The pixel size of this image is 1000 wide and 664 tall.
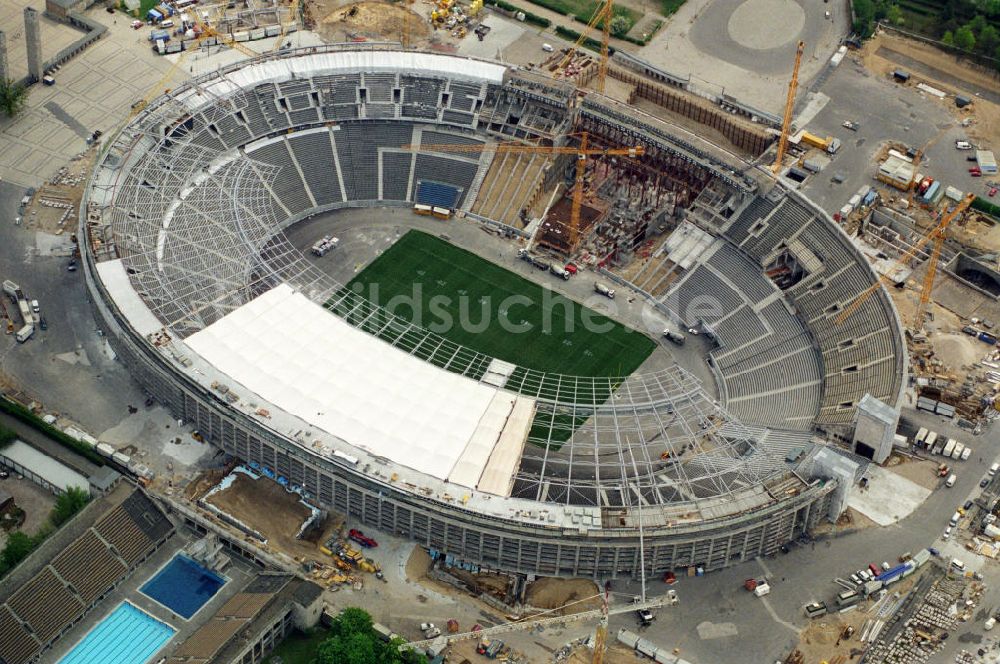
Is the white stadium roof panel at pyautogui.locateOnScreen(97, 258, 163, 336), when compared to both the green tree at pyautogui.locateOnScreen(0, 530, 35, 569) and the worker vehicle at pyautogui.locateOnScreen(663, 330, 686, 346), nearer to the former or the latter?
the green tree at pyautogui.locateOnScreen(0, 530, 35, 569)

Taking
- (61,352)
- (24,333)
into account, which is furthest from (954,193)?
(24,333)

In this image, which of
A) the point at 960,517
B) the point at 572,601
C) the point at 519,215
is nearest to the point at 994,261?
the point at 960,517

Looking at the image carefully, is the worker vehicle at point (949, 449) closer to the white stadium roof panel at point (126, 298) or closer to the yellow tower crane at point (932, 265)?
Answer: the yellow tower crane at point (932, 265)

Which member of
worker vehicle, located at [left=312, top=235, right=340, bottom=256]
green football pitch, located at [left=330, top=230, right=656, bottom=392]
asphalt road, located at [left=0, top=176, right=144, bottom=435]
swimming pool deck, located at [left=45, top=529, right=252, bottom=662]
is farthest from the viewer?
worker vehicle, located at [left=312, top=235, right=340, bottom=256]

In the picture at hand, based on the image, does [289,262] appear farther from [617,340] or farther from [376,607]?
[376,607]

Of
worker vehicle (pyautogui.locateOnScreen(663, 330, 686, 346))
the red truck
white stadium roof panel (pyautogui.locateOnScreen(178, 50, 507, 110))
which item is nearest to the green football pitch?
worker vehicle (pyautogui.locateOnScreen(663, 330, 686, 346))
